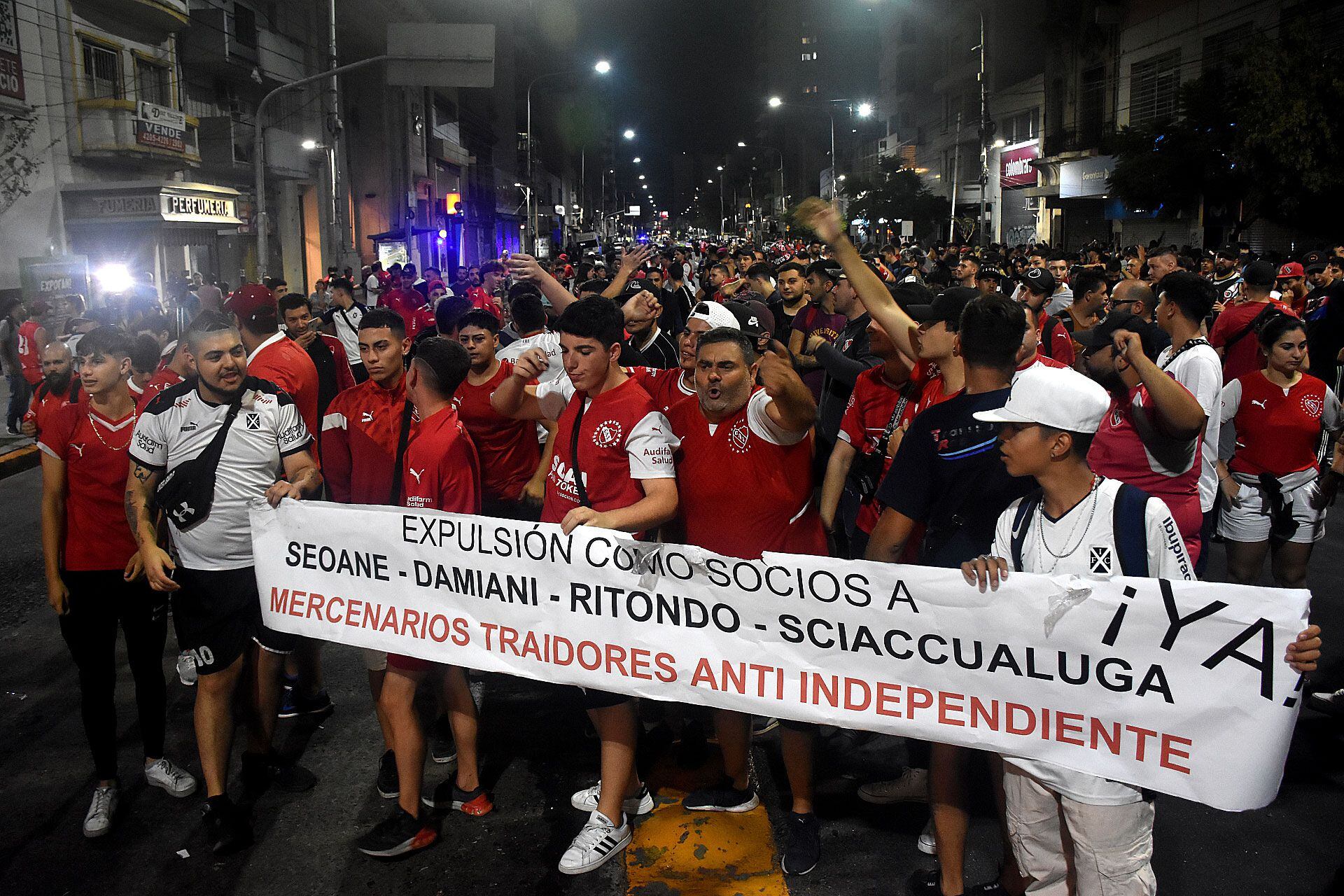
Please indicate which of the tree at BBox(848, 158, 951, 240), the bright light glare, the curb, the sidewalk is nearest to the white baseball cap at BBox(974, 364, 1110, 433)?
the sidewalk

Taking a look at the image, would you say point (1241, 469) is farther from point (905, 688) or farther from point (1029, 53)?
point (1029, 53)

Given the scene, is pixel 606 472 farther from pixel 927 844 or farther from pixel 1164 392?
pixel 1164 392

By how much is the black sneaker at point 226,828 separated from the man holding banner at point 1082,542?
126 inches

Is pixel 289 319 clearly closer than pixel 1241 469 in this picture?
No

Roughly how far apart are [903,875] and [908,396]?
2071mm

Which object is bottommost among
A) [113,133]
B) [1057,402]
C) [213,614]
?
[213,614]

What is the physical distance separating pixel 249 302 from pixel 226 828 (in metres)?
3.20

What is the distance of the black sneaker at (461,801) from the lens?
14.8 ft

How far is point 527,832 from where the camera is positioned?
4.37m

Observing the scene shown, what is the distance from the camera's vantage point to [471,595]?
412cm

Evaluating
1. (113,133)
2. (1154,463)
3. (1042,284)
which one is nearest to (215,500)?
(1154,463)

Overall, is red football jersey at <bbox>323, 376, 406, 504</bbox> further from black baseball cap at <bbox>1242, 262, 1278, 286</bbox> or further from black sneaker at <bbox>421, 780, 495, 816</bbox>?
black baseball cap at <bbox>1242, 262, 1278, 286</bbox>

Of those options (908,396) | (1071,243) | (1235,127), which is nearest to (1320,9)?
(1235,127)

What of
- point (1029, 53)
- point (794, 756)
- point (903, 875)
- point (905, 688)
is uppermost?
point (1029, 53)
